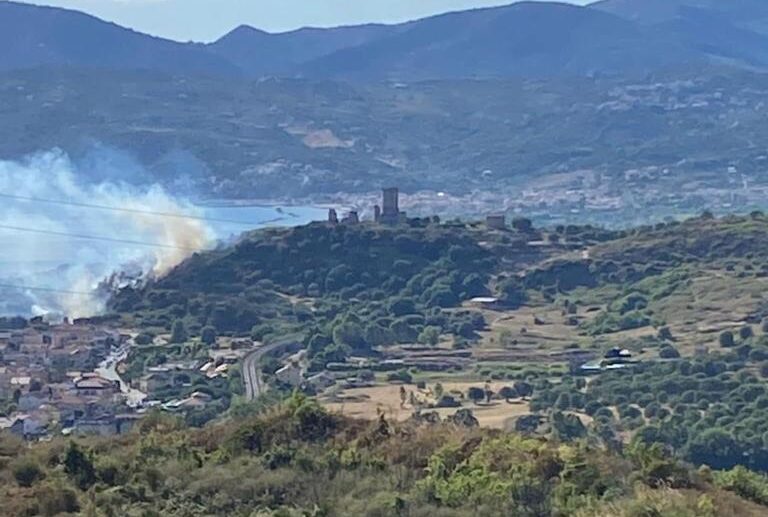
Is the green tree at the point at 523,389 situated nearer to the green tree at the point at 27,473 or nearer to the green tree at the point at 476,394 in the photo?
the green tree at the point at 476,394

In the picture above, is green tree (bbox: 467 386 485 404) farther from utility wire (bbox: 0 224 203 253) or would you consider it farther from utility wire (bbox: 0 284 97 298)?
utility wire (bbox: 0 224 203 253)

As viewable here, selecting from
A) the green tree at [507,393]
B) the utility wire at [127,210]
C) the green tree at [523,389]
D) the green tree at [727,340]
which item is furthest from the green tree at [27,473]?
the utility wire at [127,210]

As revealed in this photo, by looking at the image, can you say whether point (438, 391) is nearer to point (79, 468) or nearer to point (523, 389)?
point (523, 389)

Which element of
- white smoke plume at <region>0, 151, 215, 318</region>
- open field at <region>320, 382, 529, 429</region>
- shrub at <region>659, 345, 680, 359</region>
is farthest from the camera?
white smoke plume at <region>0, 151, 215, 318</region>

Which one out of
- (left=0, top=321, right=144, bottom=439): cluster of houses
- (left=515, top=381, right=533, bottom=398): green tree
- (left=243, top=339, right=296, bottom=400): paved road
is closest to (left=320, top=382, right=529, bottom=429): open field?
(left=515, top=381, right=533, bottom=398): green tree

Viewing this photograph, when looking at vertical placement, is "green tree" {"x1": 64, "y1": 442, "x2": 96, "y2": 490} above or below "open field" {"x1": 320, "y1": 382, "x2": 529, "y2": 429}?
above

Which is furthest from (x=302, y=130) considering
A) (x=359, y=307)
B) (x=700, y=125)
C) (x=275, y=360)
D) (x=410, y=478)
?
(x=410, y=478)
